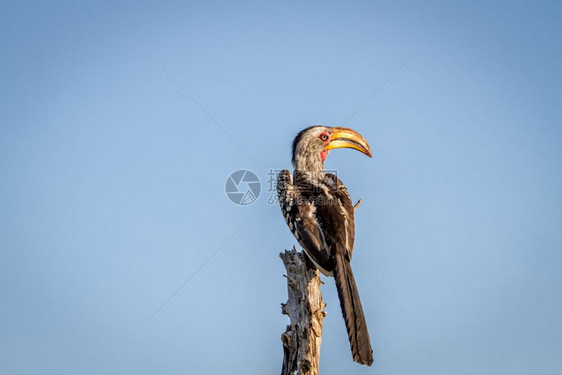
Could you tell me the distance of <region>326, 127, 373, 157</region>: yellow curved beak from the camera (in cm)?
876

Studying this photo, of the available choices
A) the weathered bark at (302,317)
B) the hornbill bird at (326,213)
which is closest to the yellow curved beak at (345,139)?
the hornbill bird at (326,213)

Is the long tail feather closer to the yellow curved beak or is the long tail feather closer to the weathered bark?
the weathered bark

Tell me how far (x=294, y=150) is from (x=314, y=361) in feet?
13.2

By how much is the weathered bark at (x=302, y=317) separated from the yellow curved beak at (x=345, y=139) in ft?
9.44

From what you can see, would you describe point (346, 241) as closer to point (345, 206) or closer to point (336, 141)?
point (345, 206)

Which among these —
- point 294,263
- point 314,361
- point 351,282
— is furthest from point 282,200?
point 314,361

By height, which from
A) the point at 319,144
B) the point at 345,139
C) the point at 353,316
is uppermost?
the point at 345,139

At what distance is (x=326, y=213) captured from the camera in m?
6.77

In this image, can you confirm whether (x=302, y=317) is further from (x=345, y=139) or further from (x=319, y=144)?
(x=345, y=139)

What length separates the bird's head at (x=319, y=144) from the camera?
339 inches

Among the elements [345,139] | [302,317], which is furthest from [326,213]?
[345,139]

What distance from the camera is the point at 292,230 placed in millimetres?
7023

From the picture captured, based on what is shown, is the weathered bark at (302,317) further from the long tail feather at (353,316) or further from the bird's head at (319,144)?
the bird's head at (319,144)

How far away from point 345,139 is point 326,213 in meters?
2.45
